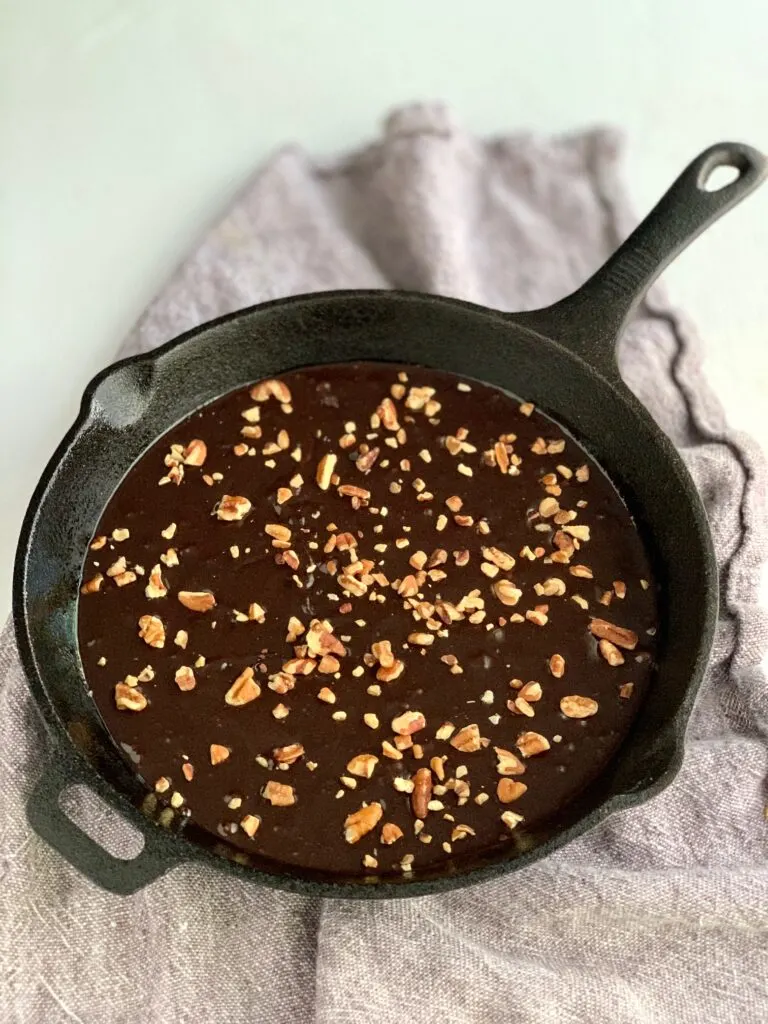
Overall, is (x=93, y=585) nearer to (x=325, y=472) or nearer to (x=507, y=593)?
(x=325, y=472)

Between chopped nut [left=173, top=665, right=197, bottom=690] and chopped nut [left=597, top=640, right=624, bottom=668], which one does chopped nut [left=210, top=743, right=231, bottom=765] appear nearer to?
chopped nut [left=173, top=665, right=197, bottom=690]

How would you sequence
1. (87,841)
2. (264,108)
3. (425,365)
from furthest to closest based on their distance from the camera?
(264,108)
(425,365)
(87,841)

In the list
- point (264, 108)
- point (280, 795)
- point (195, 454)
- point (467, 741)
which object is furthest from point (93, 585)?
point (264, 108)

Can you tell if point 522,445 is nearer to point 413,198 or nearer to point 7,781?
point 413,198

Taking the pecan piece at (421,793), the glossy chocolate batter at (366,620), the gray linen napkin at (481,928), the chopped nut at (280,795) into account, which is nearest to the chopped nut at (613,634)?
the glossy chocolate batter at (366,620)

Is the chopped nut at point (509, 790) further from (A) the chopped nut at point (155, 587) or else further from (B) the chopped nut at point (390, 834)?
(A) the chopped nut at point (155, 587)

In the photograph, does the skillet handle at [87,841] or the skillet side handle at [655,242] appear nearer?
the skillet handle at [87,841]

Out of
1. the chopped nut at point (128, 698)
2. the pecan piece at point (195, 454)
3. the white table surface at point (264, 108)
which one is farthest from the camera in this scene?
the white table surface at point (264, 108)
